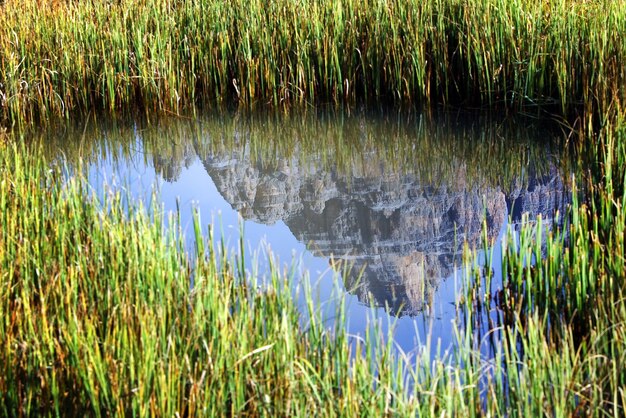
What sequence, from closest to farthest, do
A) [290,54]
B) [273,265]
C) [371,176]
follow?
[273,265]
[371,176]
[290,54]

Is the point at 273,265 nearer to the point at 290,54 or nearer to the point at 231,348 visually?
the point at 231,348

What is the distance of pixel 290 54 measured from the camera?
22.6ft

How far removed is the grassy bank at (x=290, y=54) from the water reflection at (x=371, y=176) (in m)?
0.31

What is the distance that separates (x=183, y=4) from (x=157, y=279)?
16.2ft

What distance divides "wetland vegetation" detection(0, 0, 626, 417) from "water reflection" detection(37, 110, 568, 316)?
0.08 metres

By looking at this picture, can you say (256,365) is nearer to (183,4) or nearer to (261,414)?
(261,414)

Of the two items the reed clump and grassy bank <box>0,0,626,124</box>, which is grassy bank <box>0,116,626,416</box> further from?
grassy bank <box>0,0,626,124</box>

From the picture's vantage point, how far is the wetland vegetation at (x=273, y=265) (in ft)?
8.00

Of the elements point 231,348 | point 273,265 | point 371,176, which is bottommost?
point 231,348

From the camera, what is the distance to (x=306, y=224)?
4.85m

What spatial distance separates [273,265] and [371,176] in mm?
2844

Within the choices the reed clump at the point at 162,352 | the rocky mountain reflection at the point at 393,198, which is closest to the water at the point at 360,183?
the rocky mountain reflection at the point at 393,198

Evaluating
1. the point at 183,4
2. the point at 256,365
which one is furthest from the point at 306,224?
the point at 183,4

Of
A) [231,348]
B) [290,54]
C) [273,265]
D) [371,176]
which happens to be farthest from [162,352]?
[290,54]
